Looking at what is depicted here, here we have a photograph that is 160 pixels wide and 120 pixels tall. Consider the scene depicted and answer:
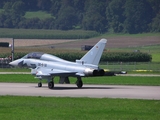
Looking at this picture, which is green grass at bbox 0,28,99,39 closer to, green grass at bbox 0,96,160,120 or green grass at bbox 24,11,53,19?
green grass at bbox 24,11,53,19

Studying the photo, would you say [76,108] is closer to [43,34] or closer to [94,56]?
[94,56]

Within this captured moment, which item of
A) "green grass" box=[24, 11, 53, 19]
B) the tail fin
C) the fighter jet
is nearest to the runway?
the fighter jet

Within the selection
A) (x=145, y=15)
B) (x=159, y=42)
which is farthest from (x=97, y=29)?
(x=159, y=42)

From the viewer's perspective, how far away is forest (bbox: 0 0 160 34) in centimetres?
16148

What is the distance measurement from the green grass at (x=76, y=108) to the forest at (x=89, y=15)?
117603 millimetres

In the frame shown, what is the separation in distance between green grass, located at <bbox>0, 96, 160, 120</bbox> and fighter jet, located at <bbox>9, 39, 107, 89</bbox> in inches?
329

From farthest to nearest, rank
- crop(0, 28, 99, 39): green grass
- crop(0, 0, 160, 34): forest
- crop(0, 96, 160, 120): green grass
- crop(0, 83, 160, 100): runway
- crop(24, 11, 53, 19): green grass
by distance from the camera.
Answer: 1. crop(24, 11, 53, 19): green grass
2. crop(0, 0, 160, 34): forest
3. crop(0, 28, 99, 39): green grass
4. crop(0, 83, 160, 100): runway
5. crop(0, 96, 160, 120): green grass

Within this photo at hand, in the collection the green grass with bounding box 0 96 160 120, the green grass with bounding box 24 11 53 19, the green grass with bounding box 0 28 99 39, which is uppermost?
the green grass with bounding box 24 11 53 19

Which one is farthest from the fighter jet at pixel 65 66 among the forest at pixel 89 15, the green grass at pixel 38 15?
the green grass at pixel 38 15

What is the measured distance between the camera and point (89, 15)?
171625mm

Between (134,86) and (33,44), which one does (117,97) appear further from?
(33,44)

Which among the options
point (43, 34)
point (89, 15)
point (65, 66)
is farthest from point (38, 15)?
point (65, 66)

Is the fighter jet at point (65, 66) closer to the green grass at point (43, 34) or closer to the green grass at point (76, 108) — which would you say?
the green grass at point (76, 108)

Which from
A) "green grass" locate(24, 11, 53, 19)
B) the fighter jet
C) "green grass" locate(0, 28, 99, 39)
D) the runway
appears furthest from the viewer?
"green grass" locate(24, 11, 53, 19)
